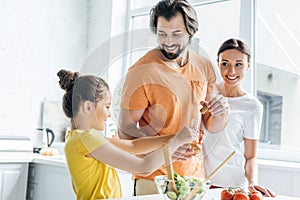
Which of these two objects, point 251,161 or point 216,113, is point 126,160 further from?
point 251,161

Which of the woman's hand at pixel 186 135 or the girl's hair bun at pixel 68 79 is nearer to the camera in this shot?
the woman's hand at pixel 186 135

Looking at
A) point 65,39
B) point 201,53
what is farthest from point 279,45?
point 65,39

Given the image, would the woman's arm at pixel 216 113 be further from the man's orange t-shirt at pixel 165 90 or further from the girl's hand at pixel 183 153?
the girl's hand at pixel 183 153

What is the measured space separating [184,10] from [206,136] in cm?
48

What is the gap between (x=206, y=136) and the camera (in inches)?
58.7

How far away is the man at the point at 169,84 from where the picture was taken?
4.03 ft

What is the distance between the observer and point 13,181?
8.88 ft

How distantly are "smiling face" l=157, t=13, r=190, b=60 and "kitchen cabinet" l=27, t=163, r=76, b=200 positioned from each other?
1.61 meters

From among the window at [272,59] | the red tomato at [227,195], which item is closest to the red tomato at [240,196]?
the red tomato at [227,195]

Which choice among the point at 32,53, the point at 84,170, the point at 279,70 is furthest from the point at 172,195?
the point at 32,53

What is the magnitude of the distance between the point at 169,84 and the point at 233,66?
59 centimetres

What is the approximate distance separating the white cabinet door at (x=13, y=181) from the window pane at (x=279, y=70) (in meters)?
1.58

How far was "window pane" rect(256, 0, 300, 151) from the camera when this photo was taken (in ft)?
7.80

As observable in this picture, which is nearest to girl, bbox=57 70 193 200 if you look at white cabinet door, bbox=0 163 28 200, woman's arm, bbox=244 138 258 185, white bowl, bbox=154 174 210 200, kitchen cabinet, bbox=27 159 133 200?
white bowl, bbox=154 174 210 200
